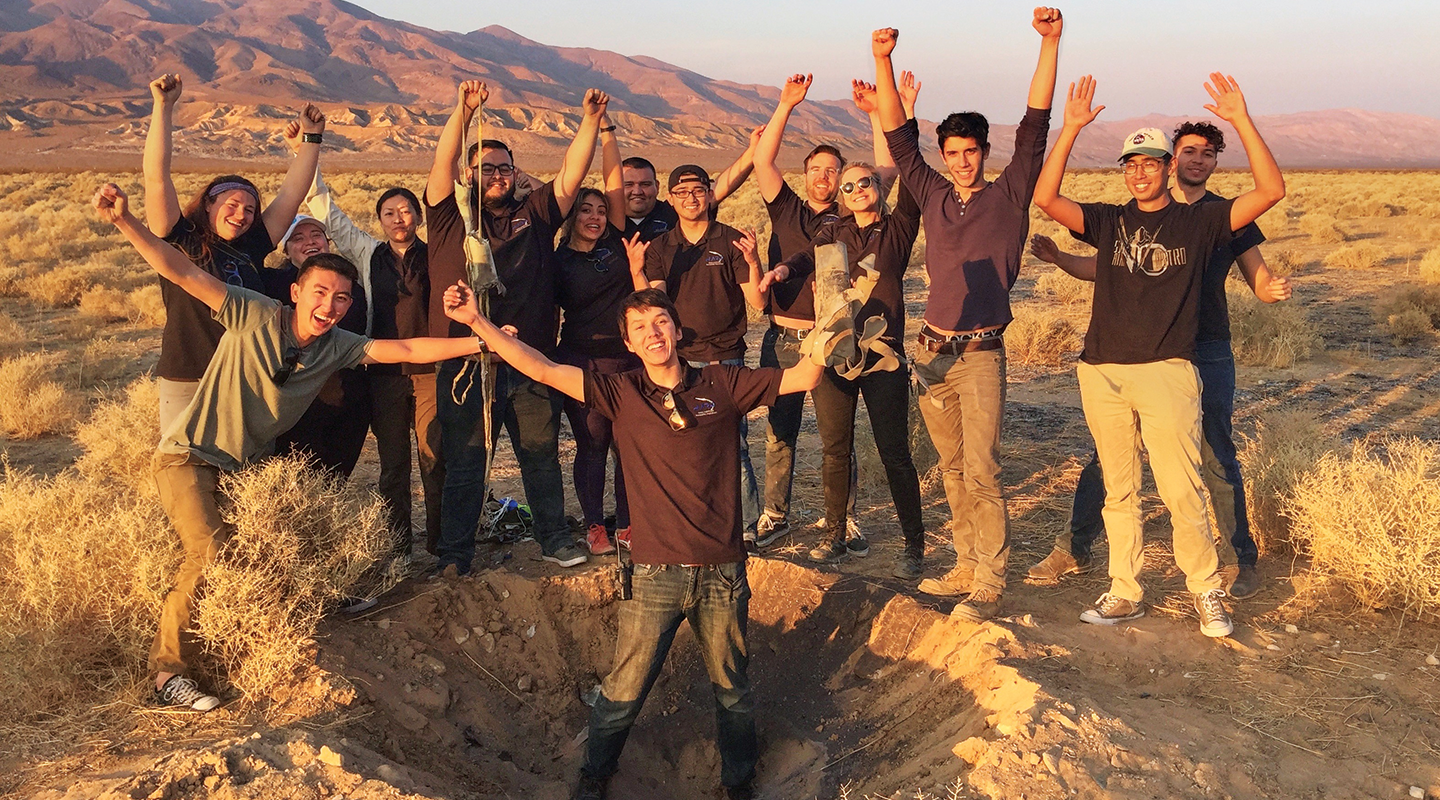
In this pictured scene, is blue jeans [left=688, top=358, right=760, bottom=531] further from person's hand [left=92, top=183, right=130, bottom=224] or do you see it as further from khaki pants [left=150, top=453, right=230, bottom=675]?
person's hand [left=92, top=183, right=130, bottom=224]

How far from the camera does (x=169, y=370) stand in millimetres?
4176

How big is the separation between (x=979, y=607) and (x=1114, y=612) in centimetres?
63

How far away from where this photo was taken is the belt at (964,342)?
4.41 meters

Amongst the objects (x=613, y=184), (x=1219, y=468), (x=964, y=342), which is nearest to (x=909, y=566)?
(x=964, y=342)

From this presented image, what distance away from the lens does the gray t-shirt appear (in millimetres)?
3947

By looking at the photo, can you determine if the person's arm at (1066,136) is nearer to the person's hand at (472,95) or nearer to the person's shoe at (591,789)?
the person's hand at (472,95)

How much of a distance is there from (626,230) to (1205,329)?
3.03 m

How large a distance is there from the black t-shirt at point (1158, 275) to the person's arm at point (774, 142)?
172 centimetres

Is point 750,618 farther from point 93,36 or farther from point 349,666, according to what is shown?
point 93,36

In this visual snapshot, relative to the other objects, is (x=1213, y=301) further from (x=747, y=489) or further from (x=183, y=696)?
(x=183, y=696)

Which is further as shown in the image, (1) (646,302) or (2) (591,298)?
(2) (591,298)

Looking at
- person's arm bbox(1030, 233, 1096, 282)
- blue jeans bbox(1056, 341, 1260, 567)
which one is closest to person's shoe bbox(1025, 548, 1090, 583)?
blue jeans bbox(1056, 341, 1260, 567)

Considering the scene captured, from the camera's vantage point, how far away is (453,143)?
15.0 feet

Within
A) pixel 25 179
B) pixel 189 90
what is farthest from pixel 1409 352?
pixel 189 90
